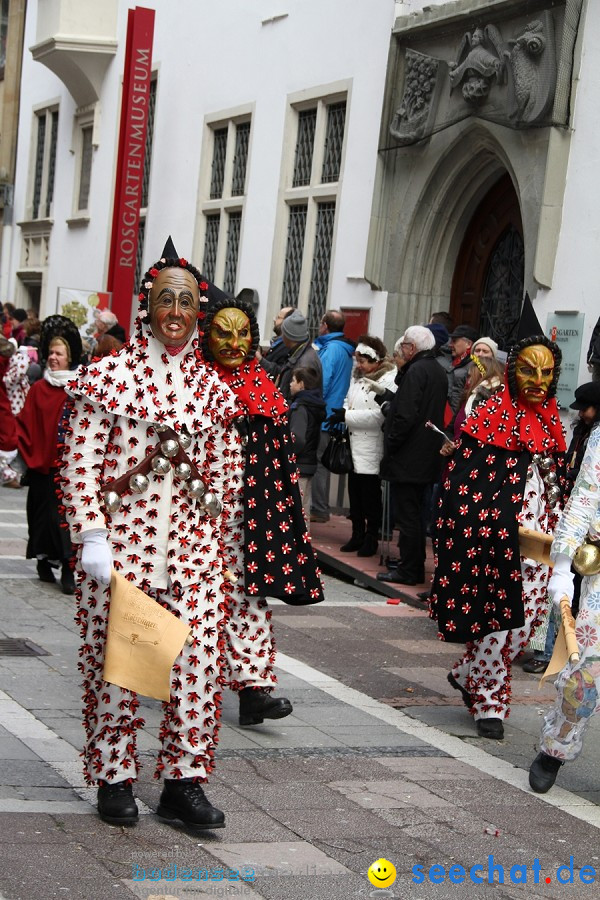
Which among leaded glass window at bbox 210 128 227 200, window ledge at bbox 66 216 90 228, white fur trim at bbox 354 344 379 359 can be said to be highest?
leaded glass window at bbox 210 128 227 200

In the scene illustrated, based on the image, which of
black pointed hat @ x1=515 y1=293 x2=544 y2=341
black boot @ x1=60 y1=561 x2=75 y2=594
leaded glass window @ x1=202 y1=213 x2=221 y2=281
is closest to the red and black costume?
black pointed hat @ x1=515 y1=293 x2=544 y2=341

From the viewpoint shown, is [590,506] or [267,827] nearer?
[267,827]

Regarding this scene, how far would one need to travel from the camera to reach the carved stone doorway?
14133 mm

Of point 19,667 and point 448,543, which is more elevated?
point 448,543

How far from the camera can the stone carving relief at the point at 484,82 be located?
41.2 feet

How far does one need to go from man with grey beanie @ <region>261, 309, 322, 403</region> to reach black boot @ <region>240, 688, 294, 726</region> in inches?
245

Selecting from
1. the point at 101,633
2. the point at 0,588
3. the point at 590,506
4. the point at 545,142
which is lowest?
the point at 0,588

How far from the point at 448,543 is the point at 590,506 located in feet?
4.71

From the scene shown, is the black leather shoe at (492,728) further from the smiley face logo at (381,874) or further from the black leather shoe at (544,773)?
the smiley face logo at (381,874)

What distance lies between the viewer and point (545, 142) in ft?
41.2

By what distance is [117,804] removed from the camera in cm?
508

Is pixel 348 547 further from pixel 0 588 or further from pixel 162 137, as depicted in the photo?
pixel 162 137

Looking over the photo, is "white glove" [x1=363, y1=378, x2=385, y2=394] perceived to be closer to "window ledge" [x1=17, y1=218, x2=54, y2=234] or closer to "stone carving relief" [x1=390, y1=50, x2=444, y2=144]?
"stone carving relief" [x1=390, y1=50, x2=444, y2=144]

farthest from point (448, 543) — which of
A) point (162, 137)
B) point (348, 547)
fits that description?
point (162, 137)
